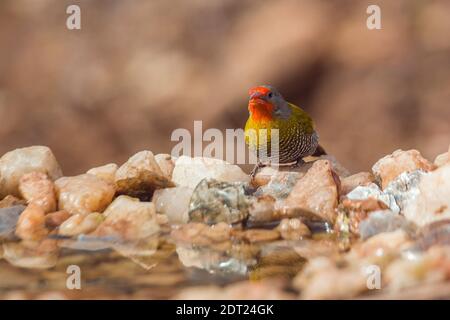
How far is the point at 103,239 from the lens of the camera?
1.62 m

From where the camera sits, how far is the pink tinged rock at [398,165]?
6.35 feet

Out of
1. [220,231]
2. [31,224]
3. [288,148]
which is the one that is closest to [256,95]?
[288,148]

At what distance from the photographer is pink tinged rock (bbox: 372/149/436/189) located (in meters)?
1.93

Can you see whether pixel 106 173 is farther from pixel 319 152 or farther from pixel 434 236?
pixel 434 236

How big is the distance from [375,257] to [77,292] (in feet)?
1.93

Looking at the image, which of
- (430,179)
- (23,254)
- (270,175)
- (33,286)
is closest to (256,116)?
(270,175)

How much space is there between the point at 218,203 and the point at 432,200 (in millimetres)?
540

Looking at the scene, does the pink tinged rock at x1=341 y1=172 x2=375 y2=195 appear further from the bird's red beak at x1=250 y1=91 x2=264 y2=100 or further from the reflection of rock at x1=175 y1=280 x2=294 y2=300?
the reflection of rock at x1=175 y1=280 x2=294 y2=300

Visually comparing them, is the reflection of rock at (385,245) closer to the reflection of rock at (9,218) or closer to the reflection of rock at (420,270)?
the reflection of rock at (420,270)

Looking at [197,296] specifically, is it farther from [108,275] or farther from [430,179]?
[430,179]

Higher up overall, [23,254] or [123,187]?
[123,187]

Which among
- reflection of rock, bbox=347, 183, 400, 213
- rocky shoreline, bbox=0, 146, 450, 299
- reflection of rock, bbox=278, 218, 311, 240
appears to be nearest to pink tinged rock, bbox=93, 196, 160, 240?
rocky shoreline, bbox=0, 146, 450, 299

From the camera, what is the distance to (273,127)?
6.98 feet
